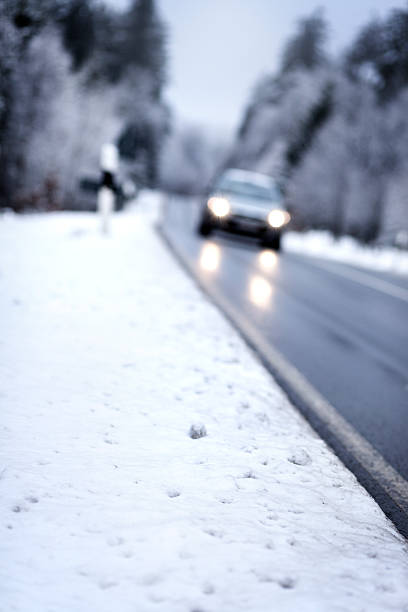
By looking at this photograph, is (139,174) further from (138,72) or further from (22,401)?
(22,401)

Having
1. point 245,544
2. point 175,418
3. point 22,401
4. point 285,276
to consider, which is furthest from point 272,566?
point 285,276

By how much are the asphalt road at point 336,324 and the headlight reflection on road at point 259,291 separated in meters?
0.02

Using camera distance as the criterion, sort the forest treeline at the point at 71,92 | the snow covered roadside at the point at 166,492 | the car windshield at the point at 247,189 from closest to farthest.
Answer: the snow covered roadside at the point at 166,492, the car windshield at the point at 247,189, the forest treeline at the point at 71,92

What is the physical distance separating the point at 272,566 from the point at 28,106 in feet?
103

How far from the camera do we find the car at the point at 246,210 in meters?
12.7

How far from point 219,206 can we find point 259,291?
548cm

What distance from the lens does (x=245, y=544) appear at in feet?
6.13

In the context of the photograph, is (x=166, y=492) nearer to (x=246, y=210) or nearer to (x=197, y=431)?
(x=197, y=431)

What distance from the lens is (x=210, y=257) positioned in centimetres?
1066

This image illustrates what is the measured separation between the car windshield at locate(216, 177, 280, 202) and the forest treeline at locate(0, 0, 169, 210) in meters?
9.70

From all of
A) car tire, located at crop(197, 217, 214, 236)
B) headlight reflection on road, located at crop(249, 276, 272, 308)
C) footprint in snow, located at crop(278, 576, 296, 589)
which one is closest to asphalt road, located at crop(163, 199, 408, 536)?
headlight reflection on road, located at crop(249, 276, 272, 308)

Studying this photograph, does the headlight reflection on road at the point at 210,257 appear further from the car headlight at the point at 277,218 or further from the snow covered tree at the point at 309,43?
the snow covered tree at the point at 309,43

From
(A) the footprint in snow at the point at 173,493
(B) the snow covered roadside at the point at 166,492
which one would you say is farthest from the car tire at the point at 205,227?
(A) the footprint in snow at the point at 173,493

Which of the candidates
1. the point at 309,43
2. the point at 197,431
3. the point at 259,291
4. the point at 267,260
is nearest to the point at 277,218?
the point at 267,260
